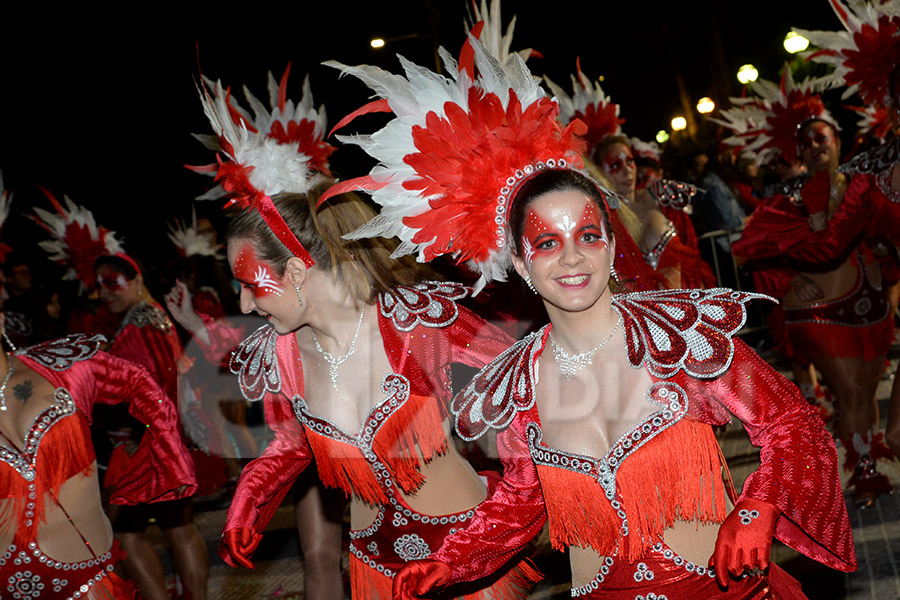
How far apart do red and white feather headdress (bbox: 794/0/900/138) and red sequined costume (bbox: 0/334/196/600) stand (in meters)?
3.76

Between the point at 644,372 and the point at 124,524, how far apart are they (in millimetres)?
3174

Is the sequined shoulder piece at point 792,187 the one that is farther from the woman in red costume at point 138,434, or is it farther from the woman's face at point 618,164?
the woman in red costume at point 138,434

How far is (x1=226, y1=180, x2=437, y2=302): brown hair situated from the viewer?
304 cm

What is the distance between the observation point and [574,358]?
2.33m

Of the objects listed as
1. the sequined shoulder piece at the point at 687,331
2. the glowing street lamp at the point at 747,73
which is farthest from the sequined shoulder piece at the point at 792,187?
the glowing street lamp at the point at 747,73

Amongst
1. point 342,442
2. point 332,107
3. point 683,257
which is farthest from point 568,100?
point 332,107

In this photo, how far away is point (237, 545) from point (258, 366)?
0.65 m

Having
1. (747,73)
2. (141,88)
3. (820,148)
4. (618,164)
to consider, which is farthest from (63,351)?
(747,73)

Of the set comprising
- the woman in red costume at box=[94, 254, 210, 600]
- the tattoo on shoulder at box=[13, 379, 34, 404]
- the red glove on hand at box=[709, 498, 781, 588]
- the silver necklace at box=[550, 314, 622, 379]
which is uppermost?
the silver necklace at box=[550, 314, 622, 379]

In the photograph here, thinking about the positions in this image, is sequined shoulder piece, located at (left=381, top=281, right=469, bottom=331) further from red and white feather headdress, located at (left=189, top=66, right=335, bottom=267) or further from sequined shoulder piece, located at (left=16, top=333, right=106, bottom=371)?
sequined shoulder piece, located at (left=16, top=333, right=106, bottom=371)

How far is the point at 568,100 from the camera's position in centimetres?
622

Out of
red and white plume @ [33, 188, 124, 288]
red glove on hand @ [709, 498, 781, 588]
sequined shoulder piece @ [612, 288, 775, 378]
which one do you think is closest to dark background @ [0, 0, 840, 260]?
red and white plume @ [33, 188, 124, 288]

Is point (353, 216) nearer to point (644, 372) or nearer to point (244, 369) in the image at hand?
point (244, 369)

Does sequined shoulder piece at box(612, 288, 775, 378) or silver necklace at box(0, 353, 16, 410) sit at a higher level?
sequined shoulder piece at box(612, 288, 775, 378)
